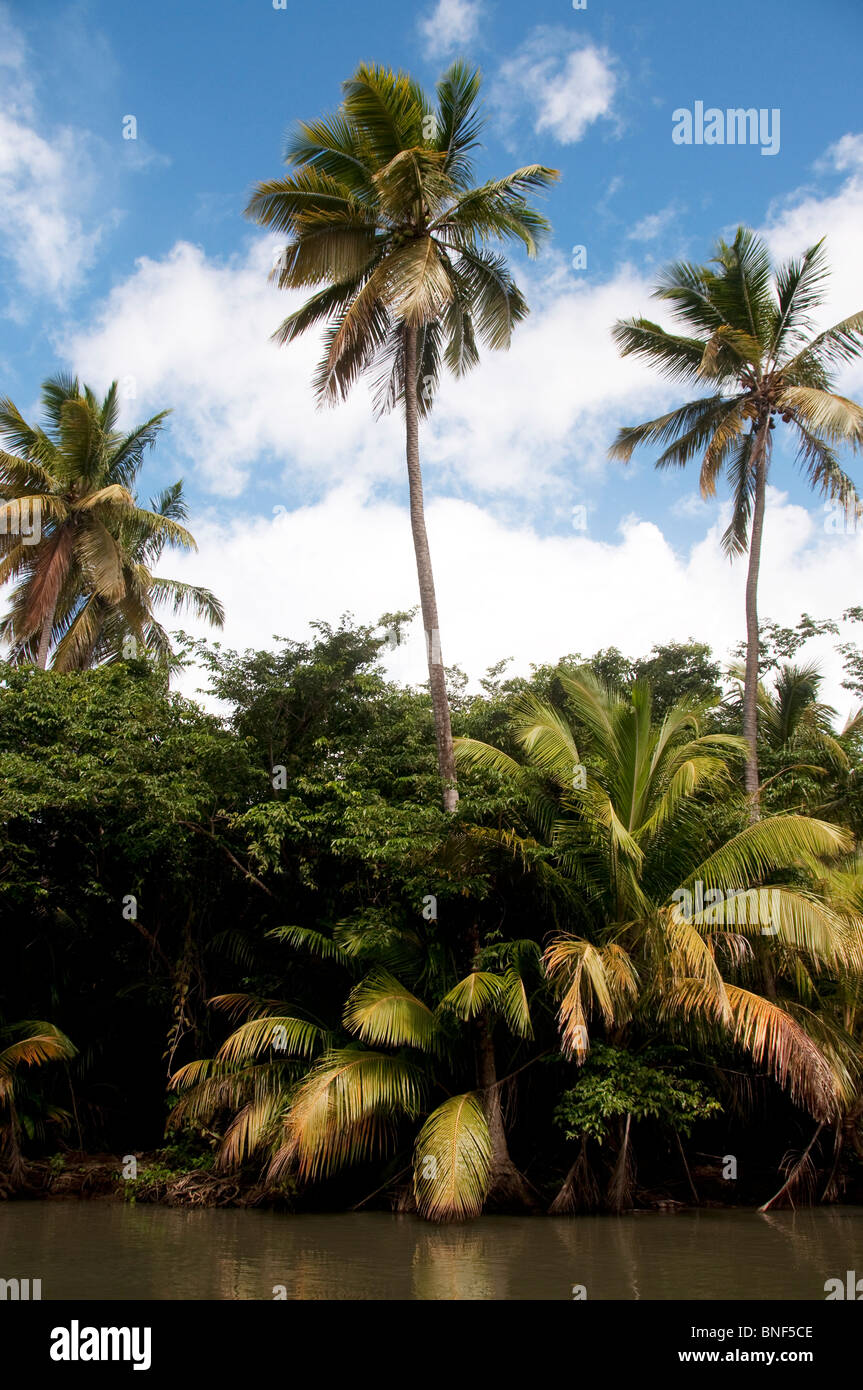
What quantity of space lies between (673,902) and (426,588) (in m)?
6.44

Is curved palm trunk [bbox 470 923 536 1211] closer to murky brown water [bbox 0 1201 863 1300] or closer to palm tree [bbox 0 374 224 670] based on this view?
murky brown water [bbox 0 1201 863 1300]

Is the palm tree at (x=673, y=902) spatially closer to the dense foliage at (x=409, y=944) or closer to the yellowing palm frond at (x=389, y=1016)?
the dense foliage at (x=409, y=944)

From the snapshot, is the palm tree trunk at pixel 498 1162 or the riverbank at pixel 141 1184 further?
the riverbank at pixel 141 1184

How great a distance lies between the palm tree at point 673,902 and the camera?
1172cm

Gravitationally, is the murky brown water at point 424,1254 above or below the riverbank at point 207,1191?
above

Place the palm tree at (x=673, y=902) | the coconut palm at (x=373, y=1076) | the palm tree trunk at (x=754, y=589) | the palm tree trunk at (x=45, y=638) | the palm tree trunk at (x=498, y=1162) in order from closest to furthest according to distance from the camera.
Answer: the palm tree at (x=673, y=902) < the coconut palm at (x=373, y=1076) < the palm tree trunk at (x=498, y=1162) < the palm tree trunk at (x=754, y=589) < the palm tree trunk at (x=45, y=638)

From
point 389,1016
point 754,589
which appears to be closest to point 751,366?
point 754,589

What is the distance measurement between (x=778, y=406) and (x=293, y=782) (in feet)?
41.2

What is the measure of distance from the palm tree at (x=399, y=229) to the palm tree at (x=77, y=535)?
26.8ft

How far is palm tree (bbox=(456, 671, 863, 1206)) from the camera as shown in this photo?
38.4 ft

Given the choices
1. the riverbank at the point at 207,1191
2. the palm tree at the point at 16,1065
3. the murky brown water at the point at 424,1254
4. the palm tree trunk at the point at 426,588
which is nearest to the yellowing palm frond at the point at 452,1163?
the murky brown water at the point at 424,1254

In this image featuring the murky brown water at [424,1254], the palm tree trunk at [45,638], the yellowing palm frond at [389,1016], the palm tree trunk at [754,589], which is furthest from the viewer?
the palm tree trunk at [45,638]

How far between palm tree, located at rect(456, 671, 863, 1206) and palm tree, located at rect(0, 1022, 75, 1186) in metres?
7.40

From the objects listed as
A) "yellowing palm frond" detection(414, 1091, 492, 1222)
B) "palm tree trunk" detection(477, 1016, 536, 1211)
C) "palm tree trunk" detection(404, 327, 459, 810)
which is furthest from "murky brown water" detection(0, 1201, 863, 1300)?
"palm tree trunk" detection(404, 327, 459, 810)
